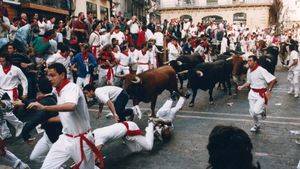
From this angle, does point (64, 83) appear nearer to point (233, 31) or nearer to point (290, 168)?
point (290, 168)

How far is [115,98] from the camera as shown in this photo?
908 centimetres

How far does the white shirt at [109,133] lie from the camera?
7363 mm

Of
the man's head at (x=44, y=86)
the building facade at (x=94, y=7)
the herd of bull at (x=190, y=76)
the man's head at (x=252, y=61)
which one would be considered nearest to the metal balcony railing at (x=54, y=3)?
the building facade at (x=94, y=7)

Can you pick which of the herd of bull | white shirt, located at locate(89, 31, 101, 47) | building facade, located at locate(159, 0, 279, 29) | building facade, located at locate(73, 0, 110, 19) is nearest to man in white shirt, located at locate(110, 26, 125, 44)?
white shirt, located at locate(89, 31, 101, 47)

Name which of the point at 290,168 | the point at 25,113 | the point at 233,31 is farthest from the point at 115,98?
the point at 233,31

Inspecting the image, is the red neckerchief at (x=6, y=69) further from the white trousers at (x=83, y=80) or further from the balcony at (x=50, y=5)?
the balcony at (x=50, y=5)

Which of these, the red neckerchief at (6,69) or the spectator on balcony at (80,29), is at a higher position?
the spectator on balcony at (80,29)

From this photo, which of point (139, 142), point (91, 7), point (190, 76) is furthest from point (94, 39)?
point (91, 7)

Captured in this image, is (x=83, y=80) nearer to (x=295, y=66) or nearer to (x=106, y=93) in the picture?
(x=106, y=93)

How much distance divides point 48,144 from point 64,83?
1752 mm

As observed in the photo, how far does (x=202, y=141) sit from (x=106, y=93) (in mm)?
2279

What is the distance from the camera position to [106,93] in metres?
8.88

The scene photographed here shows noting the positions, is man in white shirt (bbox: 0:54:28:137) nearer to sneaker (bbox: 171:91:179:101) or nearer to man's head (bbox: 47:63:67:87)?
man's head (bbox: 47:63:67:87)

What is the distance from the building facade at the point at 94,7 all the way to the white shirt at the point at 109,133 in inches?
810
